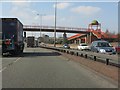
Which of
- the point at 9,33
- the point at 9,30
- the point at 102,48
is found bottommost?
the point at 102,48

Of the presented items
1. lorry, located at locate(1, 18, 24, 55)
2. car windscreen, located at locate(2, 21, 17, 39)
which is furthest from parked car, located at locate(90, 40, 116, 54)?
car windscreen, located at locate(2, 21, 17, 39)

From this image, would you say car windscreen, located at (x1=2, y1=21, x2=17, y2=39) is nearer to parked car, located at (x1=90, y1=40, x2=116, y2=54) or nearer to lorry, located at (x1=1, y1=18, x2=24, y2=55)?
lorry, located at (x1=1, y1=18, x2=24, y2=55)

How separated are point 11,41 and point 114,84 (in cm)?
2353

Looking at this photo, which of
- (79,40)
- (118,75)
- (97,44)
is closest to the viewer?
(118,75)

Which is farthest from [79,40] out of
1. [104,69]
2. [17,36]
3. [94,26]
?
[104,69]

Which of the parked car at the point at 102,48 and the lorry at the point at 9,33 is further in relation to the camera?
the lorry at the point at 9,33

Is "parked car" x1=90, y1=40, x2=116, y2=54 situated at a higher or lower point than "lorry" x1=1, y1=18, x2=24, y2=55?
lower

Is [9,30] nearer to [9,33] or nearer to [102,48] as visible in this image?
[9,33]

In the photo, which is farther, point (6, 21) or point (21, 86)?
point (6, 21)

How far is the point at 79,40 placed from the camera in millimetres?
145500

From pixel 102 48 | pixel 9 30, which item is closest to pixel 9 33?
pixel 9 30

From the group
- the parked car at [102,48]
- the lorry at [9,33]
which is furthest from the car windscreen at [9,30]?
the parked car at [102,48]

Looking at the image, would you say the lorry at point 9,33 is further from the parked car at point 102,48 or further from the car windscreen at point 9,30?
the parked car at point 102,48

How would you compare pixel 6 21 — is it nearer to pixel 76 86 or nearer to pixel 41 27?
pixel 76 86
